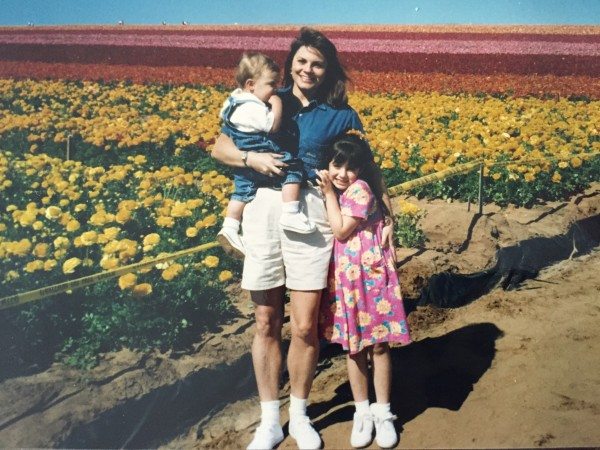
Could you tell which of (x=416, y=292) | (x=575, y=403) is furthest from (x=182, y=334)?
(x=575, y=403)

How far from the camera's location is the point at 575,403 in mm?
2674

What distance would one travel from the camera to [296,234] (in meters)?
2.26

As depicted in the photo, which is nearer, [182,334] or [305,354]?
[305,354]

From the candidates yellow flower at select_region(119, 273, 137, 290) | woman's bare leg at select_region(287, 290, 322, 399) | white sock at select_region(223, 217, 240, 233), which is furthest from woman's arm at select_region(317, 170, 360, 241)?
yellow flower at select_region(119, 273, 137, 290)

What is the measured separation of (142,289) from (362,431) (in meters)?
1.27

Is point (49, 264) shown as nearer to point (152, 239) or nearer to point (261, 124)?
point (152, 239)

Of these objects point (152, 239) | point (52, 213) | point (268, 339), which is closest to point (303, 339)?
point (268, 339)

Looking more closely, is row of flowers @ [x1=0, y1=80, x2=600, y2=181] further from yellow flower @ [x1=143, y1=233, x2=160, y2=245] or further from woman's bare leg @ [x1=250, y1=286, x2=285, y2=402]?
woman's bare leg @ [x1=250, y1=286, x2=285, y2=402]

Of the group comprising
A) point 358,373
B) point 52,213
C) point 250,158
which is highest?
point 250,158

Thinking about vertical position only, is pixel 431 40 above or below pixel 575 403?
above

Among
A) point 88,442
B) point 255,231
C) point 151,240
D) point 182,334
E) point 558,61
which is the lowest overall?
point 88,442

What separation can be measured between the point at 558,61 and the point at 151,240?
3021 millimetres

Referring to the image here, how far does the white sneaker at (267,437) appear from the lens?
239 centimetres

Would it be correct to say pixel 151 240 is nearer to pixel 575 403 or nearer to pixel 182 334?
pixel 182 334
